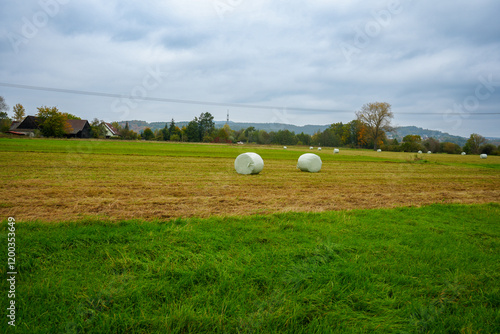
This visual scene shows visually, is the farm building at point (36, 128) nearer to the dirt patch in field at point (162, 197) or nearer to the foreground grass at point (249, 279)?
the dirt patch in field at point (162, 197)

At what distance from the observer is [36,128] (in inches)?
3509

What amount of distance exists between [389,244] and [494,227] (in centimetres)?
407

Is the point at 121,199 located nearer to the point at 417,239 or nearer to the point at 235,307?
the point at 235,307

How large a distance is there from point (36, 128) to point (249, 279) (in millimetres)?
113276

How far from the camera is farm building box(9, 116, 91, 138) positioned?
8825 centimetres

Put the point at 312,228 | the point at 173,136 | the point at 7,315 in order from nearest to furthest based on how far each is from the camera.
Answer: the point at 7,315
the point at 312,228
the point at 173,136

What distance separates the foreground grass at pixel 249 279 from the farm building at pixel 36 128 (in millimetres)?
101231

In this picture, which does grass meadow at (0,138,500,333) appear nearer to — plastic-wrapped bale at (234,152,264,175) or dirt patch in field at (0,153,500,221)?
dirt patch in field at (0,153,500,221)

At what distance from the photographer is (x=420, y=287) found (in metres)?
3.93

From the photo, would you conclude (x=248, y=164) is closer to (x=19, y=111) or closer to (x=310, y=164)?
(x=310, y=164)

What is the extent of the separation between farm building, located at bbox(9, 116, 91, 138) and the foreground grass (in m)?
101

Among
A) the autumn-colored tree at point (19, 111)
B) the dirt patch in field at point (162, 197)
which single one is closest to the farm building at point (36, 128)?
the autumn-colored tree at point (19, 111)

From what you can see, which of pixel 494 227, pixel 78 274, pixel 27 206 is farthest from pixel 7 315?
pixel 494 227

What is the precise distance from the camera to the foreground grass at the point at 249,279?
309cm
